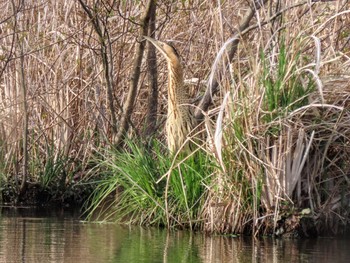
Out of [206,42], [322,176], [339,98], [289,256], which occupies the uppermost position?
[206,42]

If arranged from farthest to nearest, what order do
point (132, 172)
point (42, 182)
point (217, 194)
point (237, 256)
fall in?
point (42, 182) < point (132, 172) < point (217, 194) < point (237, 256)

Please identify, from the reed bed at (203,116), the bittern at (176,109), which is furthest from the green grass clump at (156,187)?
the bittern at (176,109)

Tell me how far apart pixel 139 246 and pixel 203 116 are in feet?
7.71

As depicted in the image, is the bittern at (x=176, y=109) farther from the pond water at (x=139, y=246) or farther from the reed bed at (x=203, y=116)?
the pond water at (x=139, y=246)

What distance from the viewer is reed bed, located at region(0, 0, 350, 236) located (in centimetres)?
770

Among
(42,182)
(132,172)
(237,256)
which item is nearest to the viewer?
(237,256)

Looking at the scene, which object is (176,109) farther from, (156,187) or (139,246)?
(139,246)

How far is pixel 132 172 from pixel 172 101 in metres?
0.72

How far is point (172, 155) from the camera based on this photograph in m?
8.27

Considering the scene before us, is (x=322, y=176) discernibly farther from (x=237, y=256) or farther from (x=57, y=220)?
(x=57, y=220)

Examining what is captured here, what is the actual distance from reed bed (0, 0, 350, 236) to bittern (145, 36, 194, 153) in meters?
0.14

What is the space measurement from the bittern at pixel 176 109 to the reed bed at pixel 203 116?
141mm

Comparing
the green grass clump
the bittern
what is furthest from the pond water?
the bittern

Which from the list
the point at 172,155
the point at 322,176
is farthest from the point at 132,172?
the point at 322,176
